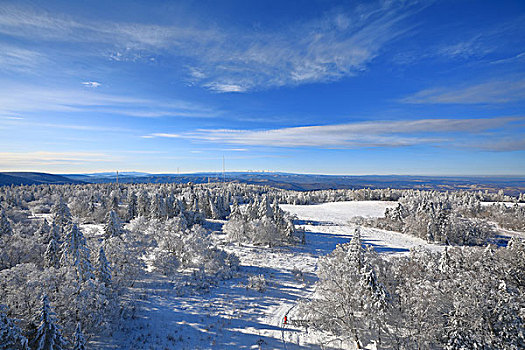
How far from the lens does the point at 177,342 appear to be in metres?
19.5

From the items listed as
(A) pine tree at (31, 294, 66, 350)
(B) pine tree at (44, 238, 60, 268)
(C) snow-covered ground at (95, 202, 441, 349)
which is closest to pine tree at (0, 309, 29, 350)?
(A) pine tree at (31, 294, 66, 350)

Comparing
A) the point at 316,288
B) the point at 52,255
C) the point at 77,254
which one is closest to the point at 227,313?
the point at 316,288

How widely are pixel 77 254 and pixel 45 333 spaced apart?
32.0ft

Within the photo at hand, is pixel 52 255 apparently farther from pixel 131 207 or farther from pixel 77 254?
pixel 131 207

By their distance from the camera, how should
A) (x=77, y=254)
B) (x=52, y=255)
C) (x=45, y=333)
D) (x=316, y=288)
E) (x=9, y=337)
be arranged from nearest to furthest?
(x=9, y=337), (x=45, y=333), (x=77, y=254), (x=316, y=288), (x=52, y=255)

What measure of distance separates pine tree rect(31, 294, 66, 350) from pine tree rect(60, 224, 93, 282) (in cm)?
648

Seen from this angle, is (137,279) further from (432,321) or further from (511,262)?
(511,262)

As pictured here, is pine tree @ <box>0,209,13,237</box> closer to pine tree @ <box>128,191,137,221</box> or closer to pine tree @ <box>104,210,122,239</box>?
pine tree @ <box>104,210,122,239</box>

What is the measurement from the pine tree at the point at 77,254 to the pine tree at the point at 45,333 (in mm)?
6478

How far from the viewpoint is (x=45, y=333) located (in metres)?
13.0

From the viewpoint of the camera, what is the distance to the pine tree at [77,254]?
20.1 metres

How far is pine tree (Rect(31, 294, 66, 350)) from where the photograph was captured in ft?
42.3

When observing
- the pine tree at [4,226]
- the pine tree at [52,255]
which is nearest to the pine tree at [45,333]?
the pine tree at [52,255]

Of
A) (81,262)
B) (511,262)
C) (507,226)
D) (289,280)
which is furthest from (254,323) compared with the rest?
(507,226)
